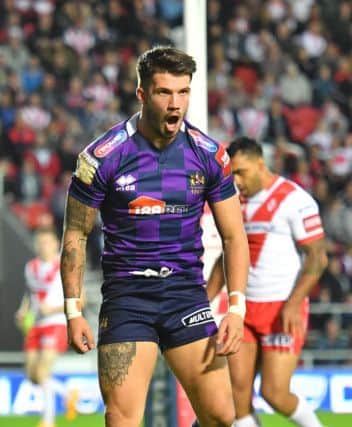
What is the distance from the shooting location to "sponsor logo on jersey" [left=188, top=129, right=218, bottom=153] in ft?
22.2

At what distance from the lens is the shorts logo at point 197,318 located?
6.77 m

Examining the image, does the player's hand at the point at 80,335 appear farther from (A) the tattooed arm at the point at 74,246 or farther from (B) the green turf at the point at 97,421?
(B) the green turf at the point at 97,421

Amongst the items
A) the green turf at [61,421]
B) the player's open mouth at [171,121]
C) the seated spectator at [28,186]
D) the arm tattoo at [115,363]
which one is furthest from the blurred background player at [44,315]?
the player's open mouth at [171,121]

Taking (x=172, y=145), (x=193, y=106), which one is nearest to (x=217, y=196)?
(x=172, y=145)

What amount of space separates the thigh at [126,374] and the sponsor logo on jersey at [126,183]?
751mm

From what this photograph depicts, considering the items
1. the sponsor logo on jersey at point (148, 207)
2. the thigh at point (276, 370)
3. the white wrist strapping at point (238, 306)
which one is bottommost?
the thigh at point (276, 370)

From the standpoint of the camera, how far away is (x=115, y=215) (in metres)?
6.75

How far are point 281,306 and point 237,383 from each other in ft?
2.03

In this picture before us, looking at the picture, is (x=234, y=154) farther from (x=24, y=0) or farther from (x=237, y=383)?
(x=24, y=0)

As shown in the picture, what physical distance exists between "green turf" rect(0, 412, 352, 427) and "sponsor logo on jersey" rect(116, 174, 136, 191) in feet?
18.4

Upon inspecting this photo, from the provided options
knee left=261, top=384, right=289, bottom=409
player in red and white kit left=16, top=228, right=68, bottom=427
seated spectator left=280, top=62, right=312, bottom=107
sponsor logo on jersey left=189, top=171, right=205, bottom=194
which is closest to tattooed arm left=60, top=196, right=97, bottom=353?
sponsor logo on jersey left=189, top=171, right=205, bottom=194

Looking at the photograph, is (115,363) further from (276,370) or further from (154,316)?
(276,370)

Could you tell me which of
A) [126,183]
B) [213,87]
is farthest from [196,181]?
[213,87]

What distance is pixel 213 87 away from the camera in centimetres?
2003
